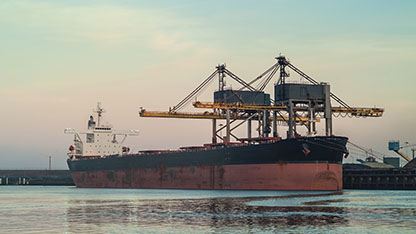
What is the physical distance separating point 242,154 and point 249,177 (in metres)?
2.41

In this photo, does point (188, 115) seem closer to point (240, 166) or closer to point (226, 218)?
point (240, 166)

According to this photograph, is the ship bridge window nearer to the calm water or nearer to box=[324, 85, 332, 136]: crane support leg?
box=[324, 85, 332, 136]: crane support leg

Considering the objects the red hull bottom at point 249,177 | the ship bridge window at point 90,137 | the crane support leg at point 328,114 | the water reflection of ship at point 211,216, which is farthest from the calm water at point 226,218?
the ship bridge window at point 90,137

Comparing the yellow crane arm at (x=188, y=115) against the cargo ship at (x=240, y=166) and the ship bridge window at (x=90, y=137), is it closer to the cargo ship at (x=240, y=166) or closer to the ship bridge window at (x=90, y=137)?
the cargo ship at (x=240, y=166)

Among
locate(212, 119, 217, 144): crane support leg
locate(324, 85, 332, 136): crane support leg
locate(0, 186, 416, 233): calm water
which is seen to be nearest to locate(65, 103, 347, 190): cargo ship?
locate(212, 119, 217, 144): crane support leg

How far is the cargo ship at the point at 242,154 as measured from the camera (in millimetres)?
54750

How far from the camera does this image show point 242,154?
189 ft

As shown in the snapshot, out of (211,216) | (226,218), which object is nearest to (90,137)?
(211,216)

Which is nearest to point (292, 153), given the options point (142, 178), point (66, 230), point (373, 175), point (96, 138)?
point (373, 175)

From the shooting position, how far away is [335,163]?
5619 centimetres

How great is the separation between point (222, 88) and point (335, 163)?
21.2m

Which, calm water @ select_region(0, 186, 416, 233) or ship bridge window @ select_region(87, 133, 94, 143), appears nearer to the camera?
calm water @ select_region(0, 186, 416, 233)

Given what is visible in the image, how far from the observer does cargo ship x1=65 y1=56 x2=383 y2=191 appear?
54750 mm

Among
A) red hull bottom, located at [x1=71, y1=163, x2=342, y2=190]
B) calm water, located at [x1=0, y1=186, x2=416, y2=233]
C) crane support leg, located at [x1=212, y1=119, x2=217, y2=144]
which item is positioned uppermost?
crane support leg, located at [x1=212, y1=119, x2=217, y2=144]
